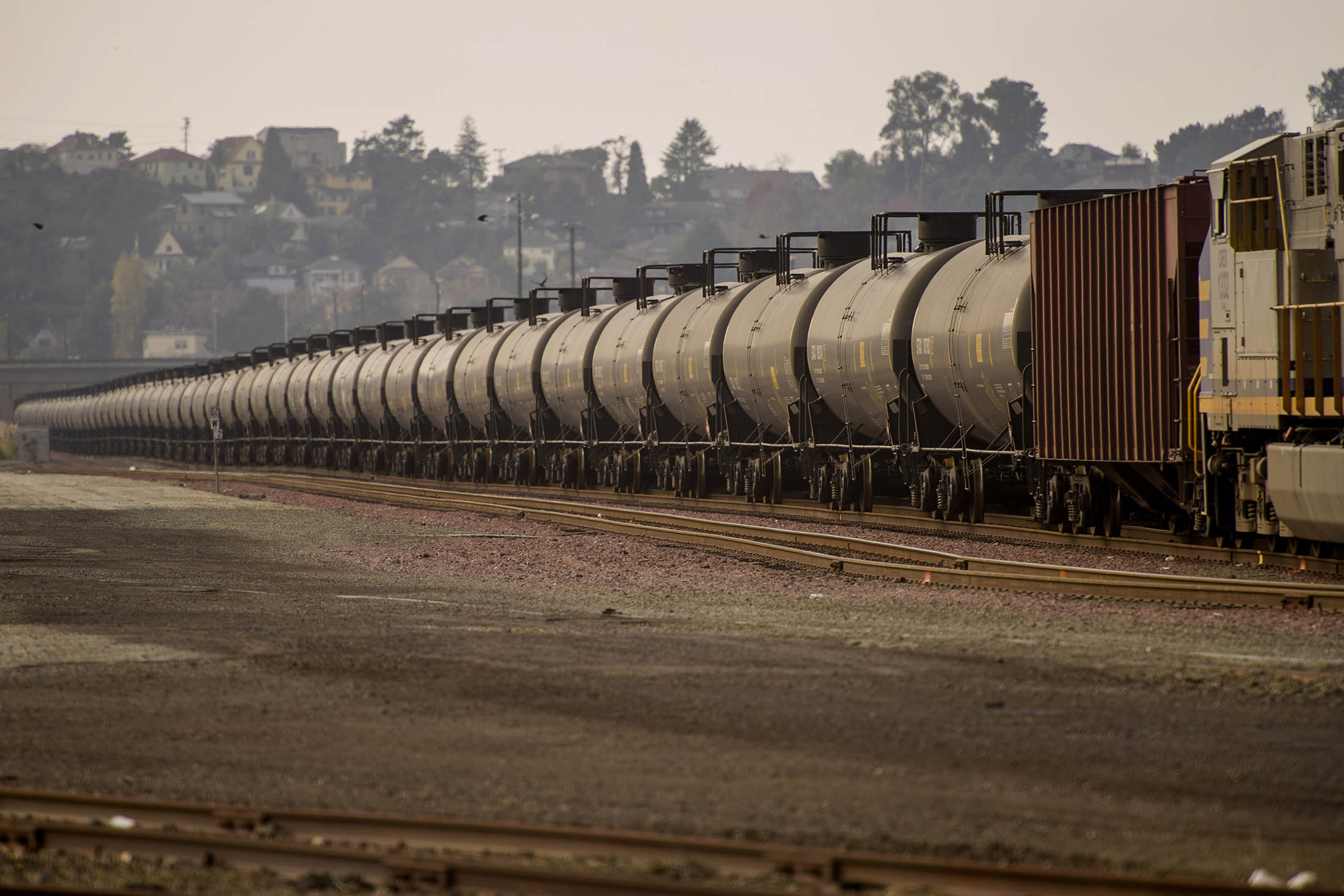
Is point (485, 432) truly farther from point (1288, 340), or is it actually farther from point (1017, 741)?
point (1017, 741)

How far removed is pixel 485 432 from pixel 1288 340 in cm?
2914

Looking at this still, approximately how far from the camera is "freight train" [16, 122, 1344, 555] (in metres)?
13.2

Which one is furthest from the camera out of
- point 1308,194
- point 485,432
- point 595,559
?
point 485,432

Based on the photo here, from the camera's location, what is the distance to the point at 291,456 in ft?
192

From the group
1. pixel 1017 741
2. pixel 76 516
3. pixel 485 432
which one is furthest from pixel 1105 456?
pixel 485 432

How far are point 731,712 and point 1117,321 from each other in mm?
9479

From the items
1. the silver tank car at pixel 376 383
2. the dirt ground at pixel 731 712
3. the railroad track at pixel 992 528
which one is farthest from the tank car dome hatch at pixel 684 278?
the silver tank car at pixel 376 383

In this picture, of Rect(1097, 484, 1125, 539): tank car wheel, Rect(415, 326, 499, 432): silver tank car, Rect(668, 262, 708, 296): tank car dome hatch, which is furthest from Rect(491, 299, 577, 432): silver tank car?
Rect(1097, 484, 1125, 539): tank car wheel

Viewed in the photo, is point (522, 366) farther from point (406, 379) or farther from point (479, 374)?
point (406, 379)

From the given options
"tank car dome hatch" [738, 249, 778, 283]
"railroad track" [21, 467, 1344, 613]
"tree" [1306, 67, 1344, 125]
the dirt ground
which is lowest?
the dirt ground

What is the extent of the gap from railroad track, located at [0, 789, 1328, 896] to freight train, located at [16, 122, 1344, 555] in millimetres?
8383

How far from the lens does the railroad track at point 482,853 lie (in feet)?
16.1

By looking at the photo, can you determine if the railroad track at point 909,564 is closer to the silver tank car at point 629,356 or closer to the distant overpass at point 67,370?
the silver tank car at point 629,356

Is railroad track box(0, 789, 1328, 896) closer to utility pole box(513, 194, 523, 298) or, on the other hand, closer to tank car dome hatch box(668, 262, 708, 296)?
tank car dome hatch box(668, 262, 708, 296)
